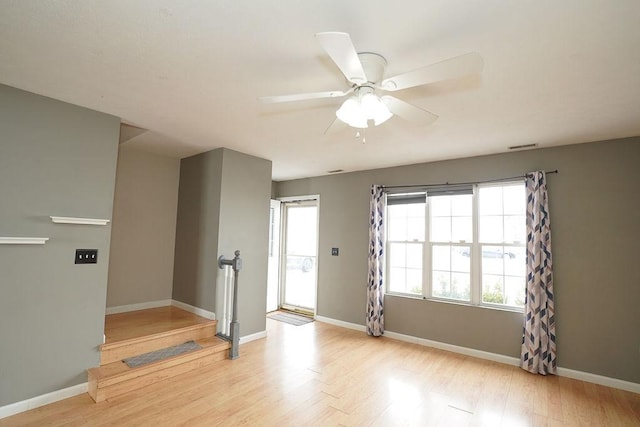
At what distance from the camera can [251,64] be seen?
1.94 meters

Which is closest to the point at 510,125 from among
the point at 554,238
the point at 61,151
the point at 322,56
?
A: the point at 554,238

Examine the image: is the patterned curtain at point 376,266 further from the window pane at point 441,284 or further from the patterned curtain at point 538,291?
the patterned curtain at point 538,291

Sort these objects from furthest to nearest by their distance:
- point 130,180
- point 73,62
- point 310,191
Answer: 1. point 310,191
2. point 130,180
3. point 73,62

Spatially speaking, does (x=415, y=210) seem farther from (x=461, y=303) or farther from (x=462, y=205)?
(x=461, y=303)

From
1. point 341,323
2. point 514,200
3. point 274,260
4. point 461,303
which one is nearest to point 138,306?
point 274,260

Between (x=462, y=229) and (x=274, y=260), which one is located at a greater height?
(x=462, y=229)

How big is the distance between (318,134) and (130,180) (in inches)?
109

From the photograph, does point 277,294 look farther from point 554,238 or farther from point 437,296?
point 554,238

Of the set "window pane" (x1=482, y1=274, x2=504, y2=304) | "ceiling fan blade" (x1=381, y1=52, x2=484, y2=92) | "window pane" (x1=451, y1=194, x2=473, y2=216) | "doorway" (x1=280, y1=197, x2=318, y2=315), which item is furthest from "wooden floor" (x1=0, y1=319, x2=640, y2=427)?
"ceiling fan blade" (x1=381, y1=52, x2=484, y2=92)

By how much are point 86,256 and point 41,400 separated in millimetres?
1173

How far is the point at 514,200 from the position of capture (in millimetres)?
3746

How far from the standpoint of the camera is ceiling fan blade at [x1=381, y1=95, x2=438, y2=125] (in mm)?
1857

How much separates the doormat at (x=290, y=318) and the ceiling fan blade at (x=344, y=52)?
4.32 metres

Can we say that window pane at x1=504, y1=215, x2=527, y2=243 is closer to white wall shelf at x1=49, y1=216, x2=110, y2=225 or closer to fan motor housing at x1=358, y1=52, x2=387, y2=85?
fan motor housing at x1=358, y1=52, x2=387, y2=85
